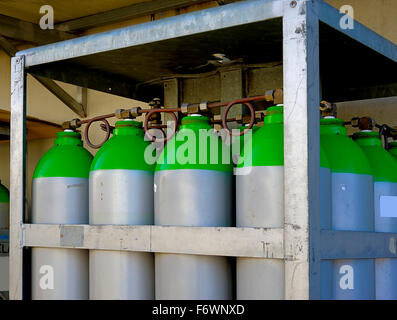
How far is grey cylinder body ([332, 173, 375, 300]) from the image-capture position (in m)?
1.17

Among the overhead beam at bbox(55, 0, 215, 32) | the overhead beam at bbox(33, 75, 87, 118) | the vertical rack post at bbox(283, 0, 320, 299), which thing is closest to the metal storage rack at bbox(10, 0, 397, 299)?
the vertical rack post at bbox(283, 0, 320, 299)

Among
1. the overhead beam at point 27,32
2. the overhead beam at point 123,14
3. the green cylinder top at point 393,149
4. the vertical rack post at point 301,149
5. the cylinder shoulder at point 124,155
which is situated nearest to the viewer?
the vertical rack post at point 301,149

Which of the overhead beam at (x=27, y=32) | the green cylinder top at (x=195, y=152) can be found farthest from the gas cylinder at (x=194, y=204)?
the overhead beam at (x=27, y=32)

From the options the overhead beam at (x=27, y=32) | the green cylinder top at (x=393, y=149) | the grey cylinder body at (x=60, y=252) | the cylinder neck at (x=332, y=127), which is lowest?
the grey cylinder body at (x=60, y=252)

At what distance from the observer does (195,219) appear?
46.7 inches

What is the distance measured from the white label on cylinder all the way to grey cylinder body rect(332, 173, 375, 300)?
0.09 metres

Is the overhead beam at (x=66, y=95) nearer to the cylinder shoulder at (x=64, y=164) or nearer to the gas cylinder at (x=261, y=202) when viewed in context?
the cylinder shoulder at (x=64, y=164)

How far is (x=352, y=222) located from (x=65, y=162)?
0.72 meters

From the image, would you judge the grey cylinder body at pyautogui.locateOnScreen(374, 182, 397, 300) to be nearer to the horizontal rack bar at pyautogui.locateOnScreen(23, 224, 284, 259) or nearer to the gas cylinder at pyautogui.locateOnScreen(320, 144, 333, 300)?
the gas cylinder at pyautogui.locateOnScreen(320, 144, 333, 300)

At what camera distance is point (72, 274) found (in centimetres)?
142

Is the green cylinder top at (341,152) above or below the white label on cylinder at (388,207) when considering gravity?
above

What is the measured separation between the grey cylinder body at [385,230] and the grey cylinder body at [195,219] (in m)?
0.34

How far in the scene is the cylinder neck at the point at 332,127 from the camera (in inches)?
51.6

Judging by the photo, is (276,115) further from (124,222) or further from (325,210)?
(124,222)
